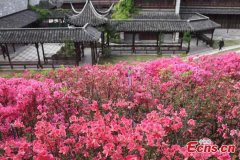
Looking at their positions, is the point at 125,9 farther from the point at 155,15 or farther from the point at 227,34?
the point at 227,34

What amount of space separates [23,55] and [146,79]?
20.8m

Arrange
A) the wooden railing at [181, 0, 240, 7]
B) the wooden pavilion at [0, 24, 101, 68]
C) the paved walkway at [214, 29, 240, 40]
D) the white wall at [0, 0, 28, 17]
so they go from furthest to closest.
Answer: the paved walkway at [214, 29, 240, 40]
the wooden railing at [181, 0, 240, 7]
the white wall at [0, 0, 28, 17]
the wooden pavilion at [0, 24, 101, 68]

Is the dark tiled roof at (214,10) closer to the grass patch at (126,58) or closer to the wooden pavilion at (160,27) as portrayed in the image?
the wooden pavilion at (160,27)

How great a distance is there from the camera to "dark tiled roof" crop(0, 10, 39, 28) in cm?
2409

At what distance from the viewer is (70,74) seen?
8.27 m

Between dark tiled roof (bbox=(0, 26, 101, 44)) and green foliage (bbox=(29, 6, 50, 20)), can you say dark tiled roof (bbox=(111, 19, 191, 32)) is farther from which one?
green foliage (bbox=(29, 6, 50, 20))

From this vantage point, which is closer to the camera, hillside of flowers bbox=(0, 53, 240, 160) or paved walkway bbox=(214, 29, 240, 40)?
hillside of flowers bbox=(0, 53, 240, 160)

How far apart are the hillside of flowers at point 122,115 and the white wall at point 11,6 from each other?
2222cm

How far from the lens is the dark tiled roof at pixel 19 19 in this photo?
2409 cm

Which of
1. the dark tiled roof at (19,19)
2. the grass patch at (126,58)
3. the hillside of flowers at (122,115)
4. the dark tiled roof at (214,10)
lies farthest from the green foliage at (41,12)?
the hillside of flowers at (122,115)

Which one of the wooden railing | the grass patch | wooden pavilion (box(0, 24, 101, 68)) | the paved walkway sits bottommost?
the grass patch

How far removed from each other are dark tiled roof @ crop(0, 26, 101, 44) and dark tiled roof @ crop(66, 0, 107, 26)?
9.90 ft

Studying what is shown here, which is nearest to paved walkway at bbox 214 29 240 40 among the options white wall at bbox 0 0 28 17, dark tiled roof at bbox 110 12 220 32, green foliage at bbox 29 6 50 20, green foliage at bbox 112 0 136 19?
dark tiled roof at bbox 110 12 220 32

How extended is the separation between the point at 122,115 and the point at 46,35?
16450 mm
